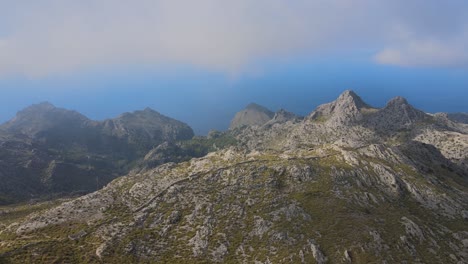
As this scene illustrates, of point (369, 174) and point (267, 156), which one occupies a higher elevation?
point (267, 156)

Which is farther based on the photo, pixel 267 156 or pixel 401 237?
pixel 267 156

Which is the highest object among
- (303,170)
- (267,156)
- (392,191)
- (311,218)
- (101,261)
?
(267,156)

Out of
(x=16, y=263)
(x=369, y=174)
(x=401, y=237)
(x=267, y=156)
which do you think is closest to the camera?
(x=16, y=263)

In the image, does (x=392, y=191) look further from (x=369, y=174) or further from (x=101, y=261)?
(x=101, y=261)

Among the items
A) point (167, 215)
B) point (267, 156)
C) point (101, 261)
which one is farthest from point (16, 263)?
point (267, 156)

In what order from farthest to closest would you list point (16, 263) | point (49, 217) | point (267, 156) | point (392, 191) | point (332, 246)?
point (267, 156), point (392, 191), point (49, 217), point (332, 246), point (16, 263)

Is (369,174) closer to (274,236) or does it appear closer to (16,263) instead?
(274,236)
